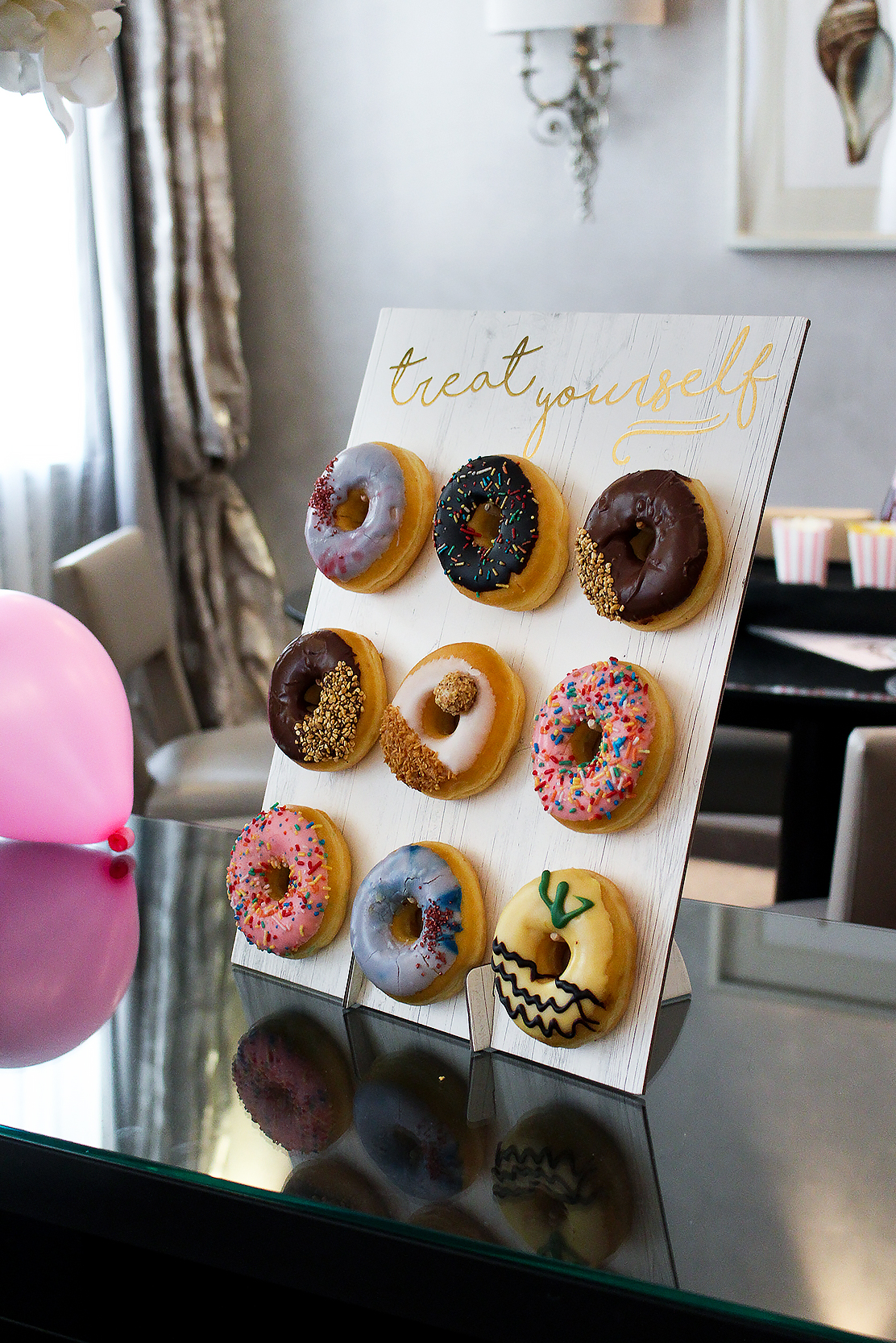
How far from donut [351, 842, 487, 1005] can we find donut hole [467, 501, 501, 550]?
0.73ft

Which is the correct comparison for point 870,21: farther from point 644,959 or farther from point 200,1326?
point 200,1326

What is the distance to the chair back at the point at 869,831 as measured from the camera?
4.67 feet

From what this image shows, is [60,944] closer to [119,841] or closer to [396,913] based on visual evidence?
[119,841]

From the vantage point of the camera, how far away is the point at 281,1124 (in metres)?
0.73

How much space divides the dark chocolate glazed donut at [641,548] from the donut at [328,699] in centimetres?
19

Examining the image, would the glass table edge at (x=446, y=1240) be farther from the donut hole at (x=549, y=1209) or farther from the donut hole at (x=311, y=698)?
the donut hole at (x=311, y=698)

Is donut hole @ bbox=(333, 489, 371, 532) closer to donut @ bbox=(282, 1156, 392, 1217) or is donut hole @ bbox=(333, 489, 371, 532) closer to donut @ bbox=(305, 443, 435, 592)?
donut @ bbox=(305, 443, 435, 592)

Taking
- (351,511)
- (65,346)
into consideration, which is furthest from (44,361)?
(351,511)

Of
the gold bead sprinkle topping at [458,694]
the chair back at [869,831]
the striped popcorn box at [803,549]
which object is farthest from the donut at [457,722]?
the striped popcorn box at [803,549]

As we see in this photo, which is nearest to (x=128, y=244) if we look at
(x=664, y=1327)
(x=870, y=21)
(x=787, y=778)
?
(x=870, y=21)

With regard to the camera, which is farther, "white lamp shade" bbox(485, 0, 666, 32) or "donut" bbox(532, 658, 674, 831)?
"white lamp shade" bbox(485, 0, 666, 32)

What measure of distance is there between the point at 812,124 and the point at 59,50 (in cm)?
262

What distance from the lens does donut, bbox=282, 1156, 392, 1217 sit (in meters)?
0.65

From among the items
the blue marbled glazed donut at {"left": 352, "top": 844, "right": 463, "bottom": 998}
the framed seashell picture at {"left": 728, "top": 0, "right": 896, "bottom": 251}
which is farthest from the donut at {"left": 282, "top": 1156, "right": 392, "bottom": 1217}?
the framed seashell picture at {"left": 728, "top": 0, "right": 896, "bottom": 251}
